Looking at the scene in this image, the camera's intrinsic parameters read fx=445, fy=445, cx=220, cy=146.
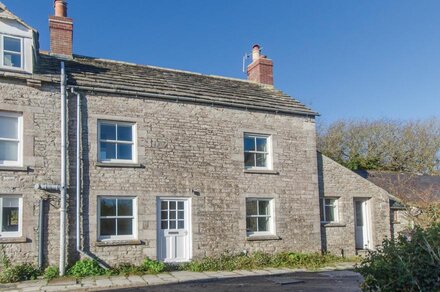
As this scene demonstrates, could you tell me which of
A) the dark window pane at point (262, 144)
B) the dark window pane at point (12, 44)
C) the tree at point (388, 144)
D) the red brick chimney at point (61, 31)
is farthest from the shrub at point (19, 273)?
the tree at point (388, 144)

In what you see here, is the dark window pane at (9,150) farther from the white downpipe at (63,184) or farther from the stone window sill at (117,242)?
the stone window sill at (117,242)

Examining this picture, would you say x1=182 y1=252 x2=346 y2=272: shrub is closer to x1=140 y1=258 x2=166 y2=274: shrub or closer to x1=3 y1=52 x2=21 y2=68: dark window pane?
x1=140 y1=258 x2=166 y2=274: shrub

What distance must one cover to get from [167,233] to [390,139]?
2644 centimetres

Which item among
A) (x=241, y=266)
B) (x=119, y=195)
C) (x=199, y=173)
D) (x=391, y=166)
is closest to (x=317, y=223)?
(x=241, y=266)

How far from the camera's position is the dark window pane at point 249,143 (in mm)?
17152

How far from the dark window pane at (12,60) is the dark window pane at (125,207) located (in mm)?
5330

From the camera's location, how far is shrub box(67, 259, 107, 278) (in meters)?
13.0

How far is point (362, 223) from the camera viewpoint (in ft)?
65.5

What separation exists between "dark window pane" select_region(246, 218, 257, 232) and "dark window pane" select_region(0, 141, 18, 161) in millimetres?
8261

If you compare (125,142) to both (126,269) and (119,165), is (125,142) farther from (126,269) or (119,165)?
(126,269)

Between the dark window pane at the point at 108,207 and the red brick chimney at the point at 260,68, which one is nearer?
the dark window pane at the point at 108,207

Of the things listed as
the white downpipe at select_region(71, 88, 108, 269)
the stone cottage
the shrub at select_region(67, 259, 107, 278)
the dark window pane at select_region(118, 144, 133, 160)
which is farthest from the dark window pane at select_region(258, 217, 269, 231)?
the shrub at select_region(67, 259, 107, 278)

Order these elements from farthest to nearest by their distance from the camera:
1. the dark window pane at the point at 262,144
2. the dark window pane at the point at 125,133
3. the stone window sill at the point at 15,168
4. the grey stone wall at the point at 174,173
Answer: the dark window pane at the point at 262,144 → the dark window pane at the point at 125,133 → the grey stone wall at the point at 174,173 → the stone window sill at the point at 15,168

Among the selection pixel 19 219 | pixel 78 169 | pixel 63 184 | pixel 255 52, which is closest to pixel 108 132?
pixel 78 169
